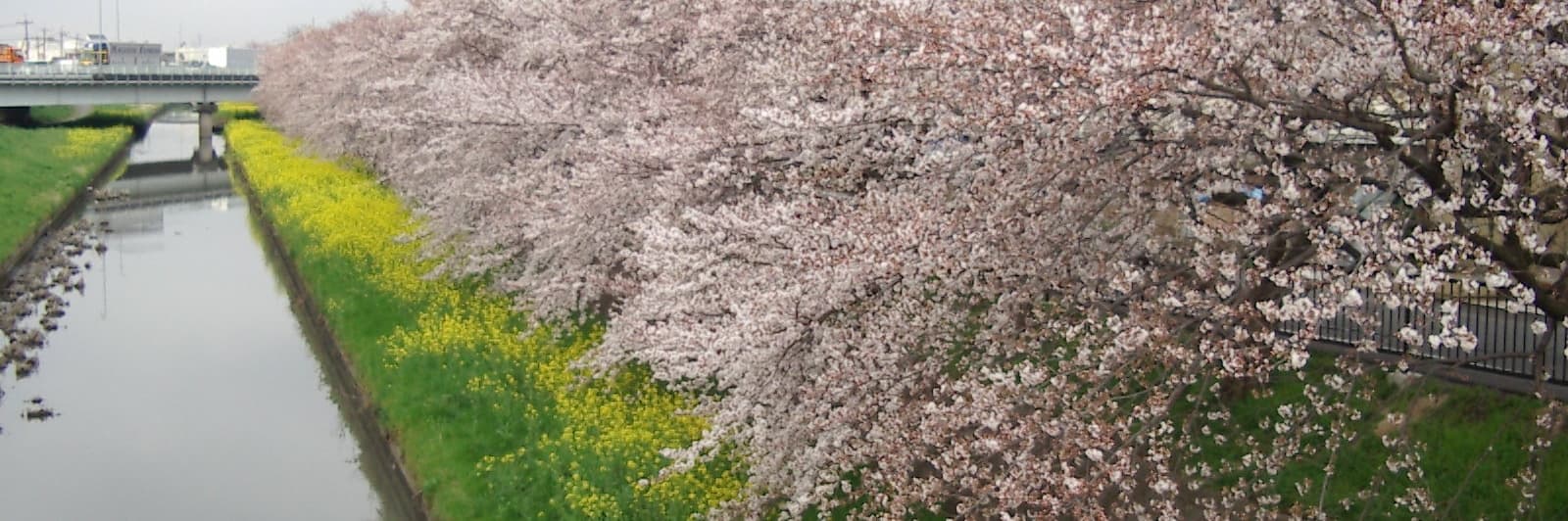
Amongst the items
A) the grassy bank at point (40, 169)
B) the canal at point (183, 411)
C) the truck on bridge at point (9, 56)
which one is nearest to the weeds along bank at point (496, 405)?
the canal at point (183, 411)

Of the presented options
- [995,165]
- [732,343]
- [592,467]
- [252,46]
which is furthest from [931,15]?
[252,46]

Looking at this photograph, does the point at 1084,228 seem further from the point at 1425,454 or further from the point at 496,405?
the point at 496,405

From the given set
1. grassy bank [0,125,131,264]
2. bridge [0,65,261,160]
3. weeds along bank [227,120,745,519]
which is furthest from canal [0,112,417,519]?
bridge [0,65,261,160]

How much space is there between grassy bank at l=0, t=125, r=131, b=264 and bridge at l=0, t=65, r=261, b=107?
144 centimetres

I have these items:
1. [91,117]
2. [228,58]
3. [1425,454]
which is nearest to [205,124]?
[91,117]

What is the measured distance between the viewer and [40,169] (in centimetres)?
3684

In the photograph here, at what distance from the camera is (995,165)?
6164 millimetres

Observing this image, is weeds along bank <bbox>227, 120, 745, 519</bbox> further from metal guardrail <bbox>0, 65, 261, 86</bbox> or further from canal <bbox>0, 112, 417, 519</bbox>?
metal guardrail <bbox>0, 65, 261, 86</bbox>

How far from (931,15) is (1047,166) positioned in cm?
102

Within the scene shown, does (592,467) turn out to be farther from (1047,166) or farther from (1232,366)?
(1232,366)

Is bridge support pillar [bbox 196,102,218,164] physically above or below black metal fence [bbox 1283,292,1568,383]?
above

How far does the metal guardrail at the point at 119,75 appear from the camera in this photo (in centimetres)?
4622

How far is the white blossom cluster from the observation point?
5.17m

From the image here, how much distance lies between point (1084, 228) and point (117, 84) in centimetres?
5189
